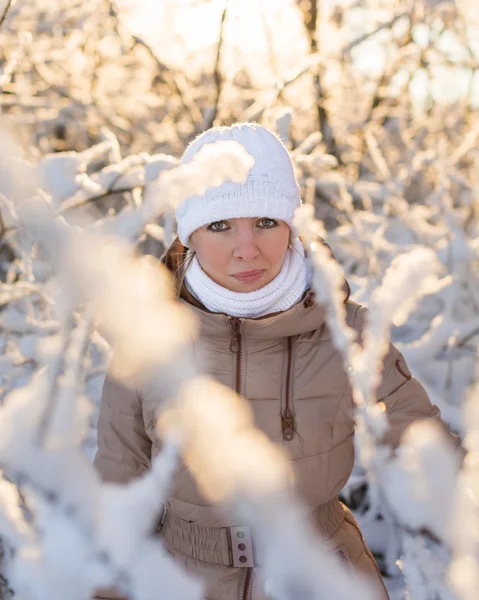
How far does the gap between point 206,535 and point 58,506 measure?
3.60 feet

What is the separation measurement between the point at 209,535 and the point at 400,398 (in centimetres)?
55

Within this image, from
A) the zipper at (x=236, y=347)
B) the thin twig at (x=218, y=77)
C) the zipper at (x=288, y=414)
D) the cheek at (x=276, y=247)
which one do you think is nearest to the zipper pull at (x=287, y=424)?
the zipper at (x=288, y=414)

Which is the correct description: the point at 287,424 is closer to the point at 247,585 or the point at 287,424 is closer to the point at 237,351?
the point at 237,351

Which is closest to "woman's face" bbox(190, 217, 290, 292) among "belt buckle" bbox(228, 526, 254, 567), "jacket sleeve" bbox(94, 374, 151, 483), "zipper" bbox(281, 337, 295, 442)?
"zipper" bbox(281, 337, 295, 442)

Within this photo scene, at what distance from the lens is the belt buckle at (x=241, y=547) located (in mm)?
1384

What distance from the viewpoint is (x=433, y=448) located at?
0.44 m

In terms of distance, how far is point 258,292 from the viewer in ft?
4.64

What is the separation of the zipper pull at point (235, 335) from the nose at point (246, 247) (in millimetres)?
153

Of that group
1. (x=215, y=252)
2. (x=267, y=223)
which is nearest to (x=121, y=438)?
(x=215, y=252)

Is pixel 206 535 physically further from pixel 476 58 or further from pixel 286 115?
pixel 476 58

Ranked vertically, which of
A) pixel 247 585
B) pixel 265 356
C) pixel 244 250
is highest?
pixel 244 250

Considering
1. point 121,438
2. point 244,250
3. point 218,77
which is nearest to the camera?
point 244,250

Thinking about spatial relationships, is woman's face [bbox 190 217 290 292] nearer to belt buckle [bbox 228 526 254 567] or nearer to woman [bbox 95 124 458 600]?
woman [bbox 95 124 458 600]

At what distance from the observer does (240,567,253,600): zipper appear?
1.37 meters
